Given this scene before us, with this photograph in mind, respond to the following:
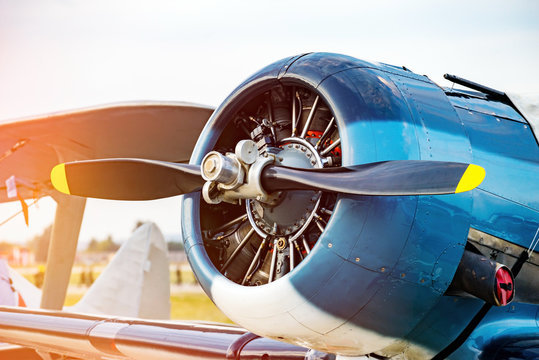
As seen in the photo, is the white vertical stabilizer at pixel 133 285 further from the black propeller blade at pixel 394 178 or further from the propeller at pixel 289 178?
the black propeller blade at pixel 394 178

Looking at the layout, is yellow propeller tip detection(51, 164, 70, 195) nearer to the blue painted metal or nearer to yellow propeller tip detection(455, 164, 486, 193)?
the blue painted metal

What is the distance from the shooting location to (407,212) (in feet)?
8.08

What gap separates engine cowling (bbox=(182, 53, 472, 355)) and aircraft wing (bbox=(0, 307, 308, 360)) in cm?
101

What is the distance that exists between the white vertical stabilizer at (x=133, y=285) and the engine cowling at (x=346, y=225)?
4.70 metres

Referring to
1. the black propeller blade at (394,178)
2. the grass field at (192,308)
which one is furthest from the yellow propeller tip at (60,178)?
the grass field at (192,308)

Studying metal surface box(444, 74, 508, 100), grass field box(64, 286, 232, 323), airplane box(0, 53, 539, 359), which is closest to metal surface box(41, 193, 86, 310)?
airplane box(0, 53, 539, 359)

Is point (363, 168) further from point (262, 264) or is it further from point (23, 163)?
point (23, 163)

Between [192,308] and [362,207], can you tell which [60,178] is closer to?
[362,207]

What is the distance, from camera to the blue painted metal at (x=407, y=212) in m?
2.46

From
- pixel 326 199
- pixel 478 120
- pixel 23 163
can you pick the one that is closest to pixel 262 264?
pixel 326 199

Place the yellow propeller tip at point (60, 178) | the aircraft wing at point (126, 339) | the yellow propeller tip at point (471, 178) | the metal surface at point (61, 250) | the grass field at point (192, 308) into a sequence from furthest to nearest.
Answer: the grass field at point (192, 308) < the metal surface at point (61, 250) < the aircraft wing at point (126, 339) < the yellow propeller tip at point (60, 178) < the yellow propeller tip at point (471, 178)

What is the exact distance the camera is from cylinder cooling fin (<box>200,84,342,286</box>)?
2.73m

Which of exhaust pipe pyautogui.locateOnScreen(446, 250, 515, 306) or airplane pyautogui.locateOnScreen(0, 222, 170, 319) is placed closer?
exhaust pipe pyautogui.locateOnScreen(446, 250, 515, 306)

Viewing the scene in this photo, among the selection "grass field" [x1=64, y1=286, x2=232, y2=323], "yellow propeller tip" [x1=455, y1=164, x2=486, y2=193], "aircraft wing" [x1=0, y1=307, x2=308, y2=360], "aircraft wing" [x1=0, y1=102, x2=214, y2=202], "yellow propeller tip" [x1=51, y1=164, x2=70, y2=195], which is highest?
"aircraft wing" [x1=0, y1=102, x2=214, y2=202]
